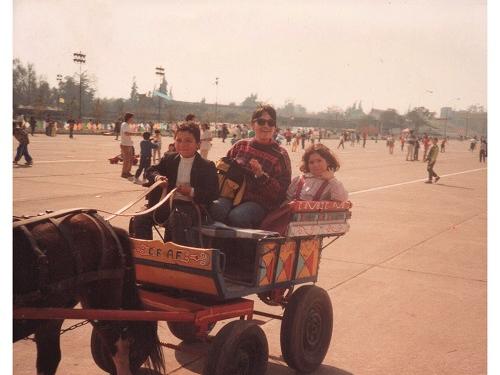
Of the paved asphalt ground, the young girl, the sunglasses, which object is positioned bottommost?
the paved asphalt ground

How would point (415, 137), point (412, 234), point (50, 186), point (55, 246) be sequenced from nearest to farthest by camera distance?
point (55, 246), point (412, 234), point (50, 186), point (415, 137)

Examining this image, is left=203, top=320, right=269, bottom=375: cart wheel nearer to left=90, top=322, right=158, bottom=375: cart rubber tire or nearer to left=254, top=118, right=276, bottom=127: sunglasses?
left=90, top=322, right=158, bottom=375: cart rubber tire

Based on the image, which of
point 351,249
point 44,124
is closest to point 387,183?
point 351,249

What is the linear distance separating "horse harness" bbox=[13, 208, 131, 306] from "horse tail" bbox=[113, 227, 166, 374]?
2.7 inches

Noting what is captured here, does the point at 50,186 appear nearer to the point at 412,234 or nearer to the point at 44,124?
the point at 412,234

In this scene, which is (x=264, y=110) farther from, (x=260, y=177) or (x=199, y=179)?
(x=199, y=179)

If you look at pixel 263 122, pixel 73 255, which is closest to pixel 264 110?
pixel 263 122

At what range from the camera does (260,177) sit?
4.63 meters

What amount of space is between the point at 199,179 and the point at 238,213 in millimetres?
457

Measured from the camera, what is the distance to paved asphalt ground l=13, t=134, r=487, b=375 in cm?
480

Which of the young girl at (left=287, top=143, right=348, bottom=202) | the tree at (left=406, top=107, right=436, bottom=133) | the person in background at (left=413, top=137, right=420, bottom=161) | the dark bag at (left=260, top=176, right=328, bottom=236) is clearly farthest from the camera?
the person in background at (left=413, top=137, right=420, bottom=161)

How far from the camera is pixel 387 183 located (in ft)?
65.6

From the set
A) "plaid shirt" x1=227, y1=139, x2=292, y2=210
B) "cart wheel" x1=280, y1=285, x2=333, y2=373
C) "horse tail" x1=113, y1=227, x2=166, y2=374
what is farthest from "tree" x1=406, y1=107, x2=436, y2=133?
"horse tail" x1=113, y1=227, x2=166, y2=374

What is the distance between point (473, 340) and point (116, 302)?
322cm
